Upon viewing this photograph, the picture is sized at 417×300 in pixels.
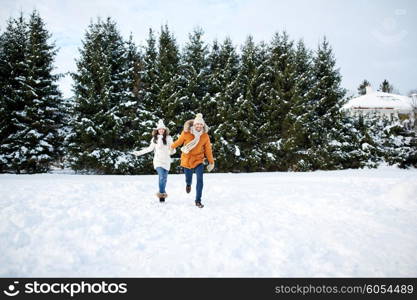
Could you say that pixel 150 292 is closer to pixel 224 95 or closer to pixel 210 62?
pixel 224 95

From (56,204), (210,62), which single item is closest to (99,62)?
(210,62)

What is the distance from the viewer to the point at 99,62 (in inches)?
661

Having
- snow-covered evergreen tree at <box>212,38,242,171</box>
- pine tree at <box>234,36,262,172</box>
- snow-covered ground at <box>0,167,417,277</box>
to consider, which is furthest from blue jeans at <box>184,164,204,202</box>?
pine tree at <box>234,36,262,172</box>

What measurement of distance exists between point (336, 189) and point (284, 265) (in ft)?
18.6

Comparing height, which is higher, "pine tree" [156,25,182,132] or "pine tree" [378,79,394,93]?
"pine tree" [378,79,394,93]

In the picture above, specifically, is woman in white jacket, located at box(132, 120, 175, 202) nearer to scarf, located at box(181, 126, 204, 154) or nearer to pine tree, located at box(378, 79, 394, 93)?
scarf, located at box(181, 126, 204, 154)

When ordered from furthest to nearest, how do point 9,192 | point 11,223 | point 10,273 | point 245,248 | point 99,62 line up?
point 99,62
point 9,192
point 11,223
point 245,248
point 10,273

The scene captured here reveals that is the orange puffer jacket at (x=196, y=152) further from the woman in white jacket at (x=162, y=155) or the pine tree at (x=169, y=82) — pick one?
the pine tree at (x=169, y=82)

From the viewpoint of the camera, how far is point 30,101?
15742 mm

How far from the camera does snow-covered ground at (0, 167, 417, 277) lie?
3.20m

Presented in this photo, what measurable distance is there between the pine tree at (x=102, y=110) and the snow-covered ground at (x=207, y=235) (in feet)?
30.9

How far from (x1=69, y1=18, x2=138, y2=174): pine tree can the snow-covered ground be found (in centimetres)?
942

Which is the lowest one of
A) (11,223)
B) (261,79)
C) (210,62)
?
(11,223)

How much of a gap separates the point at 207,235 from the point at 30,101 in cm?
1605
